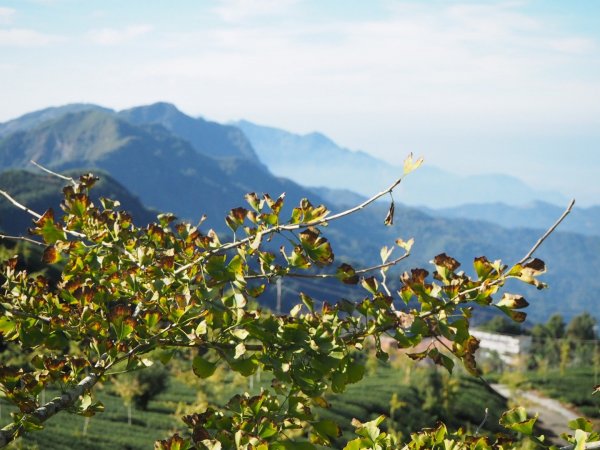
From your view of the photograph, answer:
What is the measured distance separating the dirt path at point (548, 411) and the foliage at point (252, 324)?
22.2 meters

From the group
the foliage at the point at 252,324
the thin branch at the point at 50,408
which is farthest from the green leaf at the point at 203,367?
the thin branch at the point at 50,408

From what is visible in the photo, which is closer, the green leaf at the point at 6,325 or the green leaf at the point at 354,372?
the green leaf at the point at 354,372

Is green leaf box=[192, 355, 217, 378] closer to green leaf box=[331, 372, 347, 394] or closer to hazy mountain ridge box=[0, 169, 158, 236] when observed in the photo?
green leaf box=[331, 372, 347, 394]

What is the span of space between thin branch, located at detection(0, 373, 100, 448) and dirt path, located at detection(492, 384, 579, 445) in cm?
2245

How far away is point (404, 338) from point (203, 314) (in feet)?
2.16

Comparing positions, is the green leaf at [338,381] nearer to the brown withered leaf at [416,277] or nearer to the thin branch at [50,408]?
the brown withered leaf at [416,277]

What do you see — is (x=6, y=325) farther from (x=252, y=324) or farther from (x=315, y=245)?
(x=315, y=245)

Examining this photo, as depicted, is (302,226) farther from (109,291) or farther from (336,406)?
(336,406)

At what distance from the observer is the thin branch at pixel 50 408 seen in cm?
213

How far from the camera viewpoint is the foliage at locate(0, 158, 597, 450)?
209 cm

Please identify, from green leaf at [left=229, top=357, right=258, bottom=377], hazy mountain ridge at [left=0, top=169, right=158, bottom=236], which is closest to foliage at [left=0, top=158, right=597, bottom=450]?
green leaf at [left=229, top=357, right=258, bottom=377]

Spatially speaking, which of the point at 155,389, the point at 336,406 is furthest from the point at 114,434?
the point at 336,406

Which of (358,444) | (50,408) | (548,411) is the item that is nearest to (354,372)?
(358,444)

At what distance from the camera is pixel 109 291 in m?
2.65
